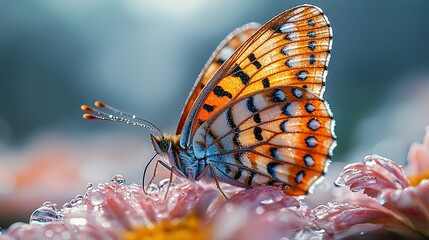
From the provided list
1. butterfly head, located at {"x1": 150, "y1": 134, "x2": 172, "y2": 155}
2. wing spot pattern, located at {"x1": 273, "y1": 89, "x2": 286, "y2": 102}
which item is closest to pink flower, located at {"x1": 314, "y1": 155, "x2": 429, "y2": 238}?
wing spot pattern, located at {"x1": 273, "y1": 89, "x2": 286, "y2": 102}

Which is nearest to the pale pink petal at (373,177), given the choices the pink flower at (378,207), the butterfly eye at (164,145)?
the pink flower at (378,207)

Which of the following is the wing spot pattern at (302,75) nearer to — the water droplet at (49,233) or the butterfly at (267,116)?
the butterfly at (267,116)

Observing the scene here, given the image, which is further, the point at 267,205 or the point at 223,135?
the point at 223,135

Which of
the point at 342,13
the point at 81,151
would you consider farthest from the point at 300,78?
the point at 342,13

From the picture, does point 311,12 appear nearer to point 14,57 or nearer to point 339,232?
point 339,232

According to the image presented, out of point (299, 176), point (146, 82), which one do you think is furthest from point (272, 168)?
point (146, 82)

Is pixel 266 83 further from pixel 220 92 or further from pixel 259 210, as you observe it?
pixel 259 210
